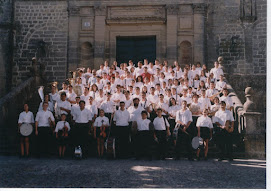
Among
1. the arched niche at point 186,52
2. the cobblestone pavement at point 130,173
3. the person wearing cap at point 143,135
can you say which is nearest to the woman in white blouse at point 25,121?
the cobblestone pavement at point 130,173

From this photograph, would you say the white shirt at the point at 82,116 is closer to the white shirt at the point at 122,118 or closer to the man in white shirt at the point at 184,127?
the white shirt at the point at 122,118

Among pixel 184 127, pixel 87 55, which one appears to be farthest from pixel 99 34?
pixel 184 127

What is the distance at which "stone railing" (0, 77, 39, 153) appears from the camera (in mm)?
9664

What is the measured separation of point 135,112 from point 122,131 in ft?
2.25

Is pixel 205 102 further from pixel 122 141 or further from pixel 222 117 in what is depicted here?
pixel 122 141

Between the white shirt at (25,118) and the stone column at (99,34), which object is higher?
the stone column at (99,34)

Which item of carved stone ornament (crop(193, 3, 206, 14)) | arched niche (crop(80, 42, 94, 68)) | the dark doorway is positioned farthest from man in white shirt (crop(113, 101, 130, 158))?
carved stone ornament (crop(193, 3, 206, 14))

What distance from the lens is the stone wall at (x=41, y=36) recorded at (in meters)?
15.9

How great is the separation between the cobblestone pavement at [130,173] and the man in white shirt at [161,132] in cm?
30

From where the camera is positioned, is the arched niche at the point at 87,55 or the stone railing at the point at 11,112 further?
the arched niche at the point at 87,55

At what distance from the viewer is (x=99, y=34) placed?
619 inches

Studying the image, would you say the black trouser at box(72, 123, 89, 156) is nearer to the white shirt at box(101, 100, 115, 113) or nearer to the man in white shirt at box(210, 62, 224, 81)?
the white shirt at box(101, 100, 115, 113)

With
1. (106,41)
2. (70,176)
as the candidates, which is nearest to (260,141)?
(70,176)

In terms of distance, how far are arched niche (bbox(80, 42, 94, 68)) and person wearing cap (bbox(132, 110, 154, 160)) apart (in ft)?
26.4
